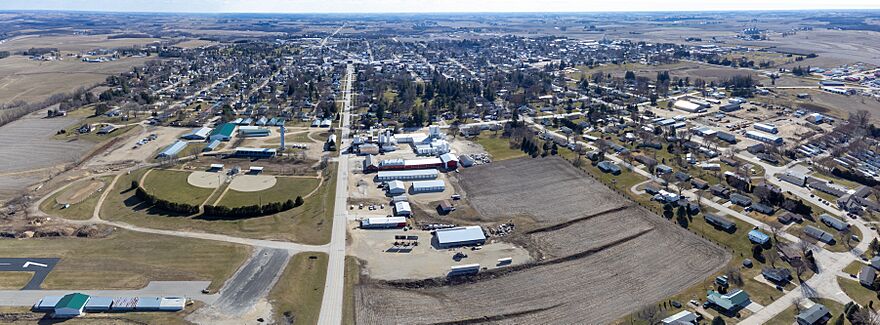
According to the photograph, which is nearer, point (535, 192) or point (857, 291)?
point (857, 291)

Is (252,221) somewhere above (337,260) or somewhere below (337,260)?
above

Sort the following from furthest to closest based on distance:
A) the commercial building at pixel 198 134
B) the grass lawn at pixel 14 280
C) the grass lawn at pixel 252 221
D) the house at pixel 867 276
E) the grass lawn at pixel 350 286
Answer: the commercial building at pixel 198 134
the grass lawn at pixel 252 221
the house at pixel 867 276
the grass lawn at pixel 14 280
the grass lawn at pixel 350 286

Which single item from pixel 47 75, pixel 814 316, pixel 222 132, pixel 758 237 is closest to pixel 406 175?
pixel 222 132

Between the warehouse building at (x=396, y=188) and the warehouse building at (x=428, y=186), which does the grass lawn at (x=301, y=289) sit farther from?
the warehouse building at (x=428, y=186)

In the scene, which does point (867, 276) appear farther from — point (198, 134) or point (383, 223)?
point (198, 134)

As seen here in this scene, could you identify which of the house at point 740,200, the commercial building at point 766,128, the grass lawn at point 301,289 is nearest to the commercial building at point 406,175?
the grass lawn at point 301,289
